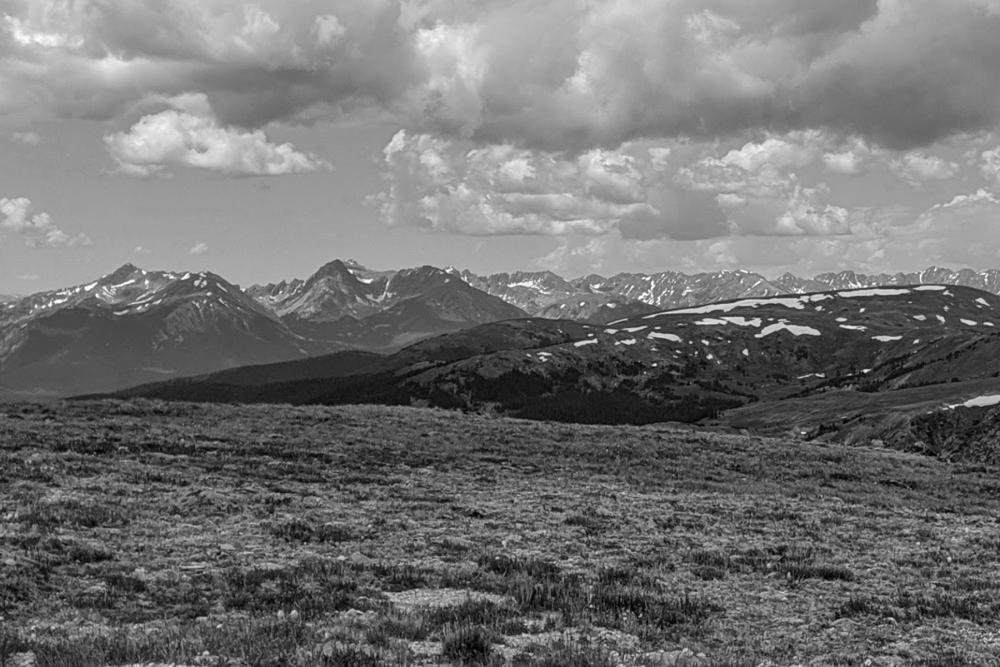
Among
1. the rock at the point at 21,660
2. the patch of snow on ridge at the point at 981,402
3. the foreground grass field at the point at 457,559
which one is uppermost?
the rock at the point at 21,660

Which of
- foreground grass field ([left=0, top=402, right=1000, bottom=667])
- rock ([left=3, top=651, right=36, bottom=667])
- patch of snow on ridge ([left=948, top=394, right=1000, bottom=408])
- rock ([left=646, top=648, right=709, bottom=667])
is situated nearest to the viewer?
rock ([left=3, top=651, right=36, bottom=667])

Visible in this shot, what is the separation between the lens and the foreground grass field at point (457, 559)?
12.0 m

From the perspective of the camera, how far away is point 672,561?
19.8 meters

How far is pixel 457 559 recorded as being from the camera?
19031 millimetres

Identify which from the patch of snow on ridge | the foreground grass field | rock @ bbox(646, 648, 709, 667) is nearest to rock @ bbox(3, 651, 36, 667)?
the foreground grass field

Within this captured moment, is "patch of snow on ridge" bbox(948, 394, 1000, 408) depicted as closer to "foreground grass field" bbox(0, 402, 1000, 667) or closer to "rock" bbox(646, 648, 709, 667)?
"foreground grass field" bbox(0, 402, 1000, 667)

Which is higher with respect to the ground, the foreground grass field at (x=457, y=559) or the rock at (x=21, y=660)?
the rock at (x=21, y=660)

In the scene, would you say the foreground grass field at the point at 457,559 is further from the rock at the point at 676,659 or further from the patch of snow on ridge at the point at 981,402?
the patch of snow on ridge at the point at 981,402

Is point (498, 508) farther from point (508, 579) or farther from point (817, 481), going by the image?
point (817, 481)

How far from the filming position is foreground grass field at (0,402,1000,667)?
39.3 ft

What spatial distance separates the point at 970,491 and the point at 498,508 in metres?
27.6

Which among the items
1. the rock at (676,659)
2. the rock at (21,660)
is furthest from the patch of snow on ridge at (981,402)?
the rock at (21,660)

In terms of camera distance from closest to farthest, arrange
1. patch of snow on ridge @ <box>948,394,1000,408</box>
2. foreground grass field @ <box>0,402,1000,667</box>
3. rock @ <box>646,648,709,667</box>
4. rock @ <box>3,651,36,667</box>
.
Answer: rock @ <box>3,651,36,667</box>
rock @ <box>646,648,709,667</box>
foreground grass field @ <box>0,402,1000,667</box>
patch of snow on ridge @ <box>948,394,1000,408</box>

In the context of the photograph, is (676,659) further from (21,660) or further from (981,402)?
(981,402)
